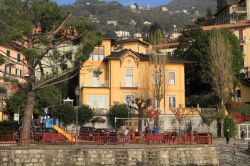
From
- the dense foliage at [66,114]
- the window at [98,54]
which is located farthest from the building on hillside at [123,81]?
the dense foliage at [66,114]

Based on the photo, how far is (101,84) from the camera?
65250 millimetres

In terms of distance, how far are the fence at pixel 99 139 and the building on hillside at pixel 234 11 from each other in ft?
249

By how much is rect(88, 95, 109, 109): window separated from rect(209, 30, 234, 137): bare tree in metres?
15.0

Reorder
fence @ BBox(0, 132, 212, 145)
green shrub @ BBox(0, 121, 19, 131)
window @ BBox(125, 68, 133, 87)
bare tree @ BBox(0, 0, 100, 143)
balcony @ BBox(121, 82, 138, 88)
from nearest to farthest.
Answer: bare tree @ BBox(0, 0, 100, 143) < fence @ BBox(0, 132, 212, 145) < green shrub @ BBox(0, 121, 19, 131) < balcony @ BBox(121, 82, 138, 88) < window @ BBox(125, 68, 133, 87)

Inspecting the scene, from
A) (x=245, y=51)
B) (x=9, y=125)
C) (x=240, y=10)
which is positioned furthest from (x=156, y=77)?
(x=240, y=10)

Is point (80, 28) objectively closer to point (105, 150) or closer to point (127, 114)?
point (105, 150)

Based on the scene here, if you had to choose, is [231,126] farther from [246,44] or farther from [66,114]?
[246,44]

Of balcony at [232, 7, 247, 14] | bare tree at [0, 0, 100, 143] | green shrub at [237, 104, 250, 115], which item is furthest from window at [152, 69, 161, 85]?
balcony at [232, 7, 247, 14]

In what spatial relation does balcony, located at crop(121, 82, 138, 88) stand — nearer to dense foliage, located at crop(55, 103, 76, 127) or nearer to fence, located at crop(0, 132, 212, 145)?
dense foliage, located at crop(55, 103, 76, 127)

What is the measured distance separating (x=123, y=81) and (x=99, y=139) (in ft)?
101

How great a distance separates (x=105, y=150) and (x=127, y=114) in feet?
89.4

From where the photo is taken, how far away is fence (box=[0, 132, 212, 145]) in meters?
33.5

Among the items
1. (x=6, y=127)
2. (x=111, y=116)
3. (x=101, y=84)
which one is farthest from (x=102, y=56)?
(x=6, y=127)

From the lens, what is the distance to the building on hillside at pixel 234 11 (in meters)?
108
